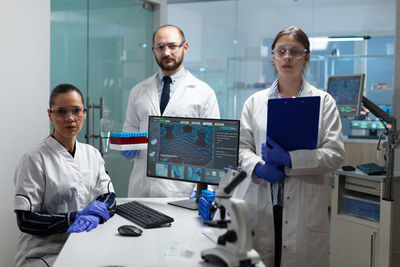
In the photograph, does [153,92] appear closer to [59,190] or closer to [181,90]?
[181,90]

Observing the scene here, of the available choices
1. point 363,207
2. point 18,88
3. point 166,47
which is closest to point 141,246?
point 166,47

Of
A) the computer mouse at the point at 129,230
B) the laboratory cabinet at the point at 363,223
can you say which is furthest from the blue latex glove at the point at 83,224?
the laboratory cabinet at the point at 363,223

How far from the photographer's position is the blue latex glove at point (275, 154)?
1811 mm

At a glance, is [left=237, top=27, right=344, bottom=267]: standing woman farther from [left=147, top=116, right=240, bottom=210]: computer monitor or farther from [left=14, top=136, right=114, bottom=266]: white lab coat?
[left=14, top=136, right=114, bottom=266]: white lab coat

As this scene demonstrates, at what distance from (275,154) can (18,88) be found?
1744 millimetres

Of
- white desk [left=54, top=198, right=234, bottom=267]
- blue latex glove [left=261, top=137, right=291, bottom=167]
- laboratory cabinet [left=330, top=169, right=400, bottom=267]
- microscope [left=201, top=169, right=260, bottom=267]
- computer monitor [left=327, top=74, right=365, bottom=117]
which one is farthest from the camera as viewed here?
computer monitor [left=327, top=74, right=365, bottom=117]

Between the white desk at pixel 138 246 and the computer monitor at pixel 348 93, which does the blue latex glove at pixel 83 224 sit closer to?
the white desk at pixel 138 246

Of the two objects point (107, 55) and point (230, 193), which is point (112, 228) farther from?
point (107, 55)

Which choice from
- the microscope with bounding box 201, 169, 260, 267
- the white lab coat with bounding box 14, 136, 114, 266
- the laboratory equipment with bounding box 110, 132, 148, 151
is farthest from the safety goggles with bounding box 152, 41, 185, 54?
the microscope with bounding box 201, 169, 260, 267

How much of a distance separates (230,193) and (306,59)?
1.02 meters

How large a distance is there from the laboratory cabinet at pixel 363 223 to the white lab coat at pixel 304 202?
110cm

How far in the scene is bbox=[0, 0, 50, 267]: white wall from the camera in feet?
8.26

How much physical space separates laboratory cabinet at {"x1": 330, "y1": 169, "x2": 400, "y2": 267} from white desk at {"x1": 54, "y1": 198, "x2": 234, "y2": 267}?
1652mm

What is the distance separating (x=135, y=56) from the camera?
3.88 meters
